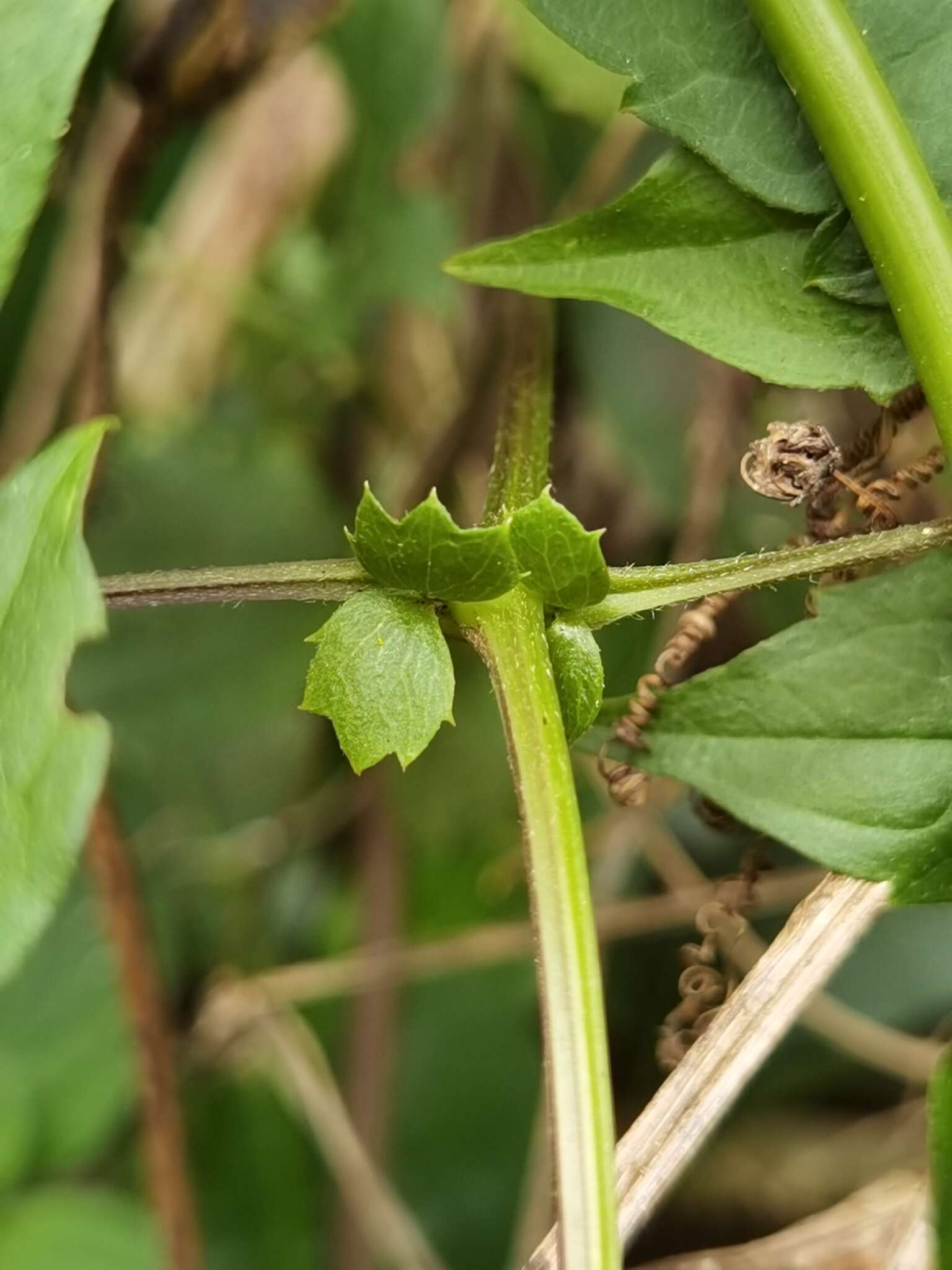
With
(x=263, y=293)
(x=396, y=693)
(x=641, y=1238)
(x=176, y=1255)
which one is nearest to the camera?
(x=396, y=693)

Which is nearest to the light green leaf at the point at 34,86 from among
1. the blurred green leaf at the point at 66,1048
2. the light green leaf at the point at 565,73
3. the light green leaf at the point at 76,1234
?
the light green leaf at the point at 565,73

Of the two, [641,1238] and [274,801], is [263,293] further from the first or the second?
[641,1238]

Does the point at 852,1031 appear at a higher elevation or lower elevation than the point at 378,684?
lower

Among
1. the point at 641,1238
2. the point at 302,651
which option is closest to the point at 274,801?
the point at 302,651

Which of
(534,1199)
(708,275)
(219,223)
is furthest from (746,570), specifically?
(219,223)

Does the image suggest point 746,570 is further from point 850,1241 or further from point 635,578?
point 850,1241

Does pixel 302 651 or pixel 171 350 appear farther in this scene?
pixel 171 350
